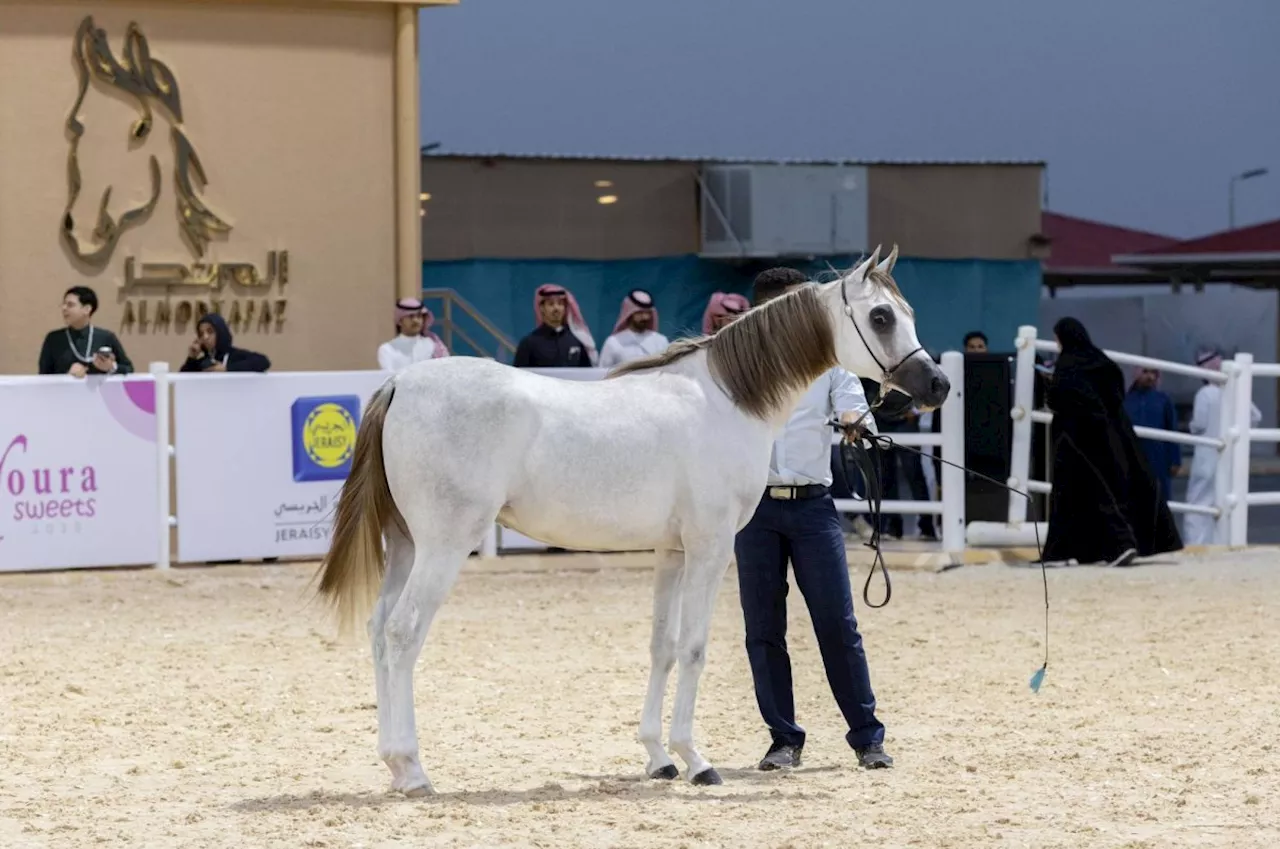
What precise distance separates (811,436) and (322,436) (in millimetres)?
6359

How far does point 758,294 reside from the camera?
268 inches

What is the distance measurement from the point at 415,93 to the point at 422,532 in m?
9.45

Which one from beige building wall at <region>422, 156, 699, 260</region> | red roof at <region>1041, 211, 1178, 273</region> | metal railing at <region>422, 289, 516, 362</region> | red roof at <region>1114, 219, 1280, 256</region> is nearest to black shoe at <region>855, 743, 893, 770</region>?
metal railing at <region>422, 289, 516, 362</region>

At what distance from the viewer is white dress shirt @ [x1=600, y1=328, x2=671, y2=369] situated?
42.4 feet

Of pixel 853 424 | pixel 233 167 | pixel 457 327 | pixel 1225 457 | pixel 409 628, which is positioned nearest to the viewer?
pixel 409 628

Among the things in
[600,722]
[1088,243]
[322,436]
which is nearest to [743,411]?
[600,722]

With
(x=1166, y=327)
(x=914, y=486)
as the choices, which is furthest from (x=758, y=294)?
(x=1166, y=327)

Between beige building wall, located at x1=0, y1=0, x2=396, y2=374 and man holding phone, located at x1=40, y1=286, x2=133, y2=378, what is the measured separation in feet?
5.06

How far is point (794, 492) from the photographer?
262 inches

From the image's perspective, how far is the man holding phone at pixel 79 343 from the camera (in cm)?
1223

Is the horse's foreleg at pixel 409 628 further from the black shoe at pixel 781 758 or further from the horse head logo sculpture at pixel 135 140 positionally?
the horse head logo sculpture at pixel 135 140

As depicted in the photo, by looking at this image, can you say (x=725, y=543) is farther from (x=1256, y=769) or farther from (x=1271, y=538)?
(x=1271, y=538)

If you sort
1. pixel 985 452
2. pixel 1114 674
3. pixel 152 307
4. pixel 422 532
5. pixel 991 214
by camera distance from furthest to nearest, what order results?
pixel 991 214 → pixel 152 307 → pixel 985 452 → pixel 1114 674 → pixel 422 532

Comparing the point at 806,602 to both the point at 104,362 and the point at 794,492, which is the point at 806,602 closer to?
the point at 794,492
